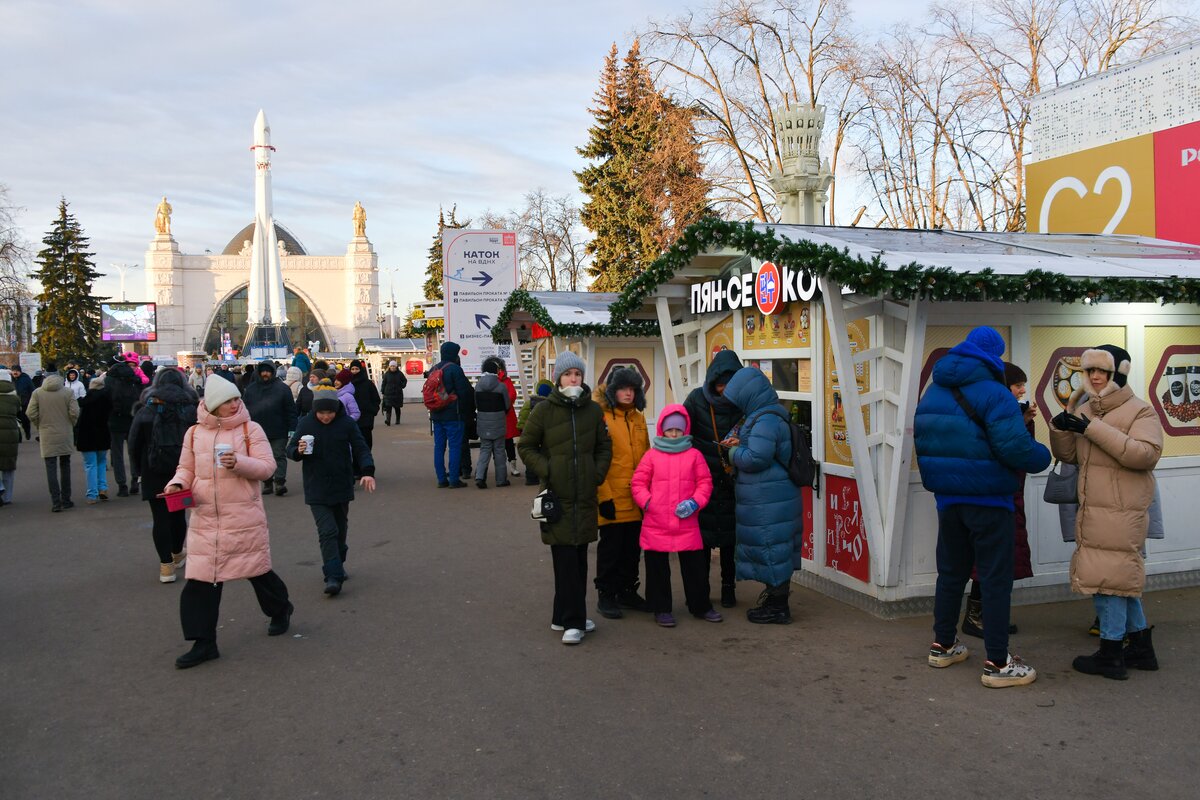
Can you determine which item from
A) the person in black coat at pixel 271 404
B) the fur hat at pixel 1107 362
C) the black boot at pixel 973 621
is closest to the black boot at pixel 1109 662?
the black boot at pixel 973 621

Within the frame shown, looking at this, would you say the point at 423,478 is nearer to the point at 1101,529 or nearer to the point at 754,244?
the point at 754,244

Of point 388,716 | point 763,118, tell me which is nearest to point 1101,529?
point 388,716

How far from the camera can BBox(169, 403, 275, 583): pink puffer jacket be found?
570 centimetres

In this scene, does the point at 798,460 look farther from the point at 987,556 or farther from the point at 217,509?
the point at 217,509

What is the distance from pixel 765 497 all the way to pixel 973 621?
1470 millimetres

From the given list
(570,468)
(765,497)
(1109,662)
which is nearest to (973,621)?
(1109,662)

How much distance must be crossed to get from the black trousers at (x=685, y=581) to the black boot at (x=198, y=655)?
273cm

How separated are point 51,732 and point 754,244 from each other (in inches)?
198

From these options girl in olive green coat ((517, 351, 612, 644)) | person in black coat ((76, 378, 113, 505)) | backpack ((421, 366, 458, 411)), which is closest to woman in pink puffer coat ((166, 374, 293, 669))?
girl in olive green coat ((517, 351, 612, 644))

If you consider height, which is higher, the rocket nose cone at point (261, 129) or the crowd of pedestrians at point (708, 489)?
the rocket nose cone at point (261, 129)

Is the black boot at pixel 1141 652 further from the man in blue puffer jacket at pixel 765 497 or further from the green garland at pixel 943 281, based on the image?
the green garland at pixel 943 281

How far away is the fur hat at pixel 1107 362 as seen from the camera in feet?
16.4

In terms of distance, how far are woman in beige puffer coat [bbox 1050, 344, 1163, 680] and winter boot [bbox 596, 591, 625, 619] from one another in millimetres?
2834

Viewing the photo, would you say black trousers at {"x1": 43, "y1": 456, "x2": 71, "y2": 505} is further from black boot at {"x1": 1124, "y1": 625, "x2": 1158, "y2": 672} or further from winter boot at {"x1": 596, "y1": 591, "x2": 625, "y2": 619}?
black boot at {"x1": 1124, "y1": 625, "x2": 1158, "y2": 672}
